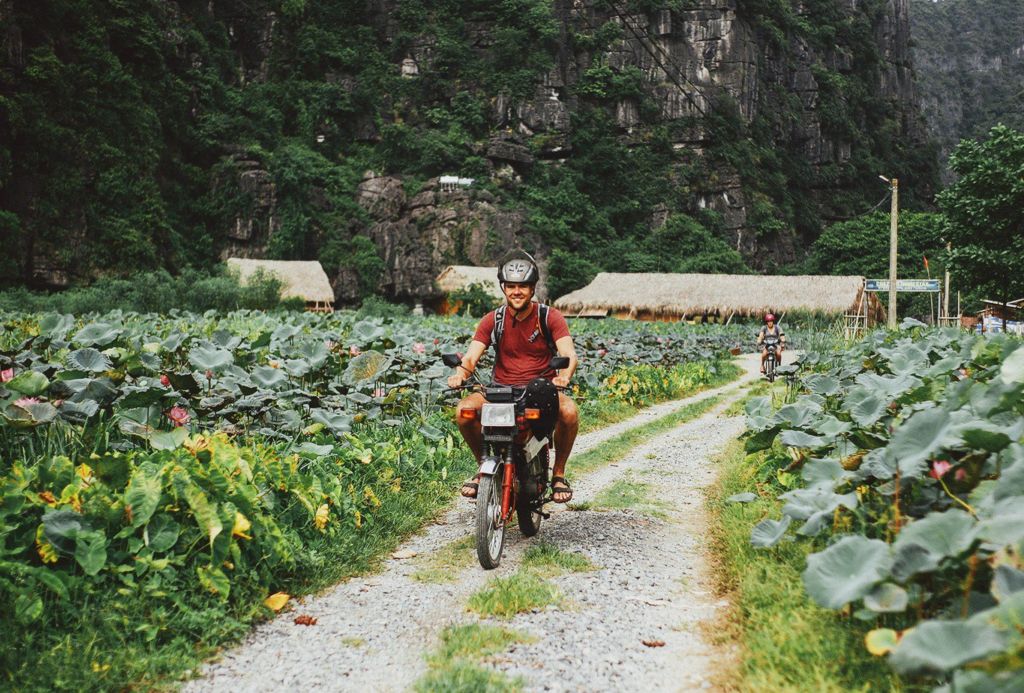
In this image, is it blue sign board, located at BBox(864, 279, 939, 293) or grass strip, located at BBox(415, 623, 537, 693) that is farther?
blue sign board, located at BBox(864, 279, 939, 293)

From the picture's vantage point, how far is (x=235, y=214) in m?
51.6

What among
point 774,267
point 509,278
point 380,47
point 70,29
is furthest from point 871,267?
point 509,278

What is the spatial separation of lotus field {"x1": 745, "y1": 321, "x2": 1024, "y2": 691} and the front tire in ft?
4.39

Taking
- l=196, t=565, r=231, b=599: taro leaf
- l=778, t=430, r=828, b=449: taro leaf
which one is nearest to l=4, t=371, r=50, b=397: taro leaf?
l=196, t=565, r=231, b=599: taro leaf

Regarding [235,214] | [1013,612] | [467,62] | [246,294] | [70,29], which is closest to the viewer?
[1013,612]

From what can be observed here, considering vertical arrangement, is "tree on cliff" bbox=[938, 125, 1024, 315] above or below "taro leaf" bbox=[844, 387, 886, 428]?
above

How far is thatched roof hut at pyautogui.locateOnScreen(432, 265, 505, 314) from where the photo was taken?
148 feet

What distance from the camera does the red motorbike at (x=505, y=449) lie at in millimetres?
4145

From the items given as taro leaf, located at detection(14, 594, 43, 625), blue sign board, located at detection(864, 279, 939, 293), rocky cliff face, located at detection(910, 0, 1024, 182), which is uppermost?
rocky cliff face, located at detection(910, 0, 1024, 182)

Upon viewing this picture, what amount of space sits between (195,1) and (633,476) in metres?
62.7

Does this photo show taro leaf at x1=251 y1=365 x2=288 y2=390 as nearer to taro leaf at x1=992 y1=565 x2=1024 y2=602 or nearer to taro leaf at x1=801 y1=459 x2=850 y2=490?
taro leaf at x1=801 y1=459 x2=850 y2=490

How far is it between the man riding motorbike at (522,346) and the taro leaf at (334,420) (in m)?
0.88

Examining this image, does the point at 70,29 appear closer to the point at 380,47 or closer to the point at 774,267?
the point at 380,47

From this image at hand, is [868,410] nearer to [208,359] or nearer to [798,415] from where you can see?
[798,415]
